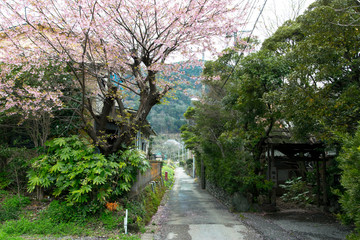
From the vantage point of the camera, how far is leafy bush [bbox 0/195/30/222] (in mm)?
6718

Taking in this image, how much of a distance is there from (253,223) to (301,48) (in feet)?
19.4

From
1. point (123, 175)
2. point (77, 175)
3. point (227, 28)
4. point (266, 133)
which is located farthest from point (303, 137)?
point (77, 175)

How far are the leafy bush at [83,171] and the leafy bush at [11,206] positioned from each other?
0.75 metres

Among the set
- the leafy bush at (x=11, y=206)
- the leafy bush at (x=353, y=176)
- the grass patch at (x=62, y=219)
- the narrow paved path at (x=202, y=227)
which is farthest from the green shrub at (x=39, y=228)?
the leafy bush at (x=353, y=176)

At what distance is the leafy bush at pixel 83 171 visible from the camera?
6.84 meters

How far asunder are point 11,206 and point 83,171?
225 cm

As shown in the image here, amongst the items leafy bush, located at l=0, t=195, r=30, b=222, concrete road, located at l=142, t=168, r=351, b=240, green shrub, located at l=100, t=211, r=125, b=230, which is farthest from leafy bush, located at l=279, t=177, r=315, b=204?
leafy bush, located at l=0, t=195, r=30, b=222

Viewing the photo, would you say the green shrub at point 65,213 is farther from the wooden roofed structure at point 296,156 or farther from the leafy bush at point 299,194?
the leafy bush at point 299,194

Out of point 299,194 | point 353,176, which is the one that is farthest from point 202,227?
point 299,194

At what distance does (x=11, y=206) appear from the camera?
7031 mm

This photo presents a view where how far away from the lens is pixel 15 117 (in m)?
8.48

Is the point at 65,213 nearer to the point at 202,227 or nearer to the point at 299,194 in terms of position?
the point at 202,227

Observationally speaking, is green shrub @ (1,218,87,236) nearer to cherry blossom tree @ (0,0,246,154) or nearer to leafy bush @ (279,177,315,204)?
cherry blossom tree @ (0,0,246,154)

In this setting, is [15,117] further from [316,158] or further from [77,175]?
[316,158]
